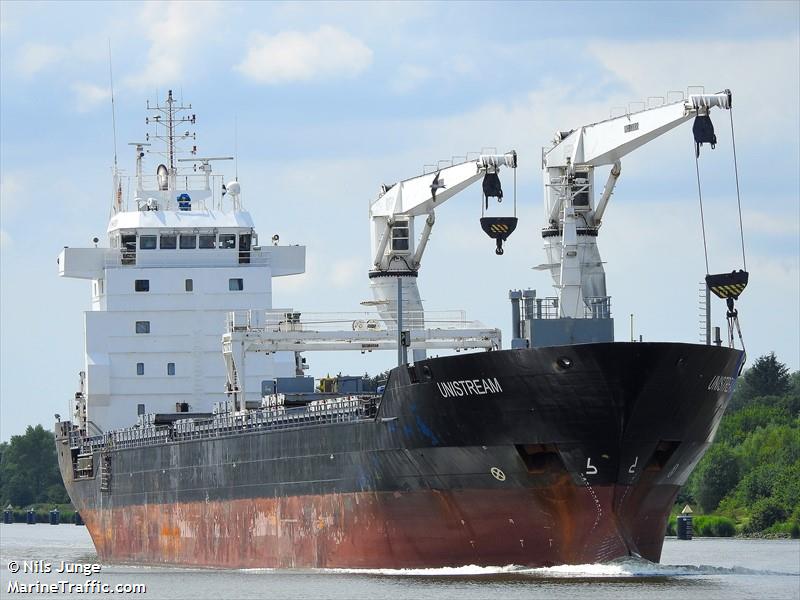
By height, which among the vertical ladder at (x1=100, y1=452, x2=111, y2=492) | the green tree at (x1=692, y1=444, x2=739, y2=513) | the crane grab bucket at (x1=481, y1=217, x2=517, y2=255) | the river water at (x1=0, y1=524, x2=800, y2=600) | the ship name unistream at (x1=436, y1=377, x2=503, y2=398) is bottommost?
the river water at (x1=0, y1=524, x2=800, y2=600)

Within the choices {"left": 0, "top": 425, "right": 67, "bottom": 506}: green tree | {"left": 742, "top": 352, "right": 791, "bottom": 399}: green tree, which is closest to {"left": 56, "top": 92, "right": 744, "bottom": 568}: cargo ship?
{"left": 742, "top": 352, "right": 791, "bottom": 399}: green tree

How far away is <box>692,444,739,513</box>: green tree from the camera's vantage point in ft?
187

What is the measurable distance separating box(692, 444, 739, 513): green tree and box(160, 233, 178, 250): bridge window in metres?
19.6

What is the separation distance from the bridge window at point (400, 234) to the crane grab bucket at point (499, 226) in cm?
519

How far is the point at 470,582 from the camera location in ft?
97.5

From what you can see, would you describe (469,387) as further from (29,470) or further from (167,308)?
(29,470)

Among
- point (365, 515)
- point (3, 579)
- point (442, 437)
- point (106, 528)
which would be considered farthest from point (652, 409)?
point (106, 528)

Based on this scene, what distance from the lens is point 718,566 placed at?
35.4 m

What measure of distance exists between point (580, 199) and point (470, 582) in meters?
9.22

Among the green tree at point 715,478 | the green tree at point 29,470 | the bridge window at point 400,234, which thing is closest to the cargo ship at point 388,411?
the bridge window at point 400,234

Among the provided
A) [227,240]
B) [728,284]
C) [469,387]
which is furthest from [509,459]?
[227,240]

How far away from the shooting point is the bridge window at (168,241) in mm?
48375

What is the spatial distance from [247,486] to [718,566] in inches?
387

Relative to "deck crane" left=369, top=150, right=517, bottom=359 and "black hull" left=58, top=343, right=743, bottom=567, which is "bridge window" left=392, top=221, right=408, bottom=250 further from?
"black hull" left=58, top=343, right=743, bottom=567
